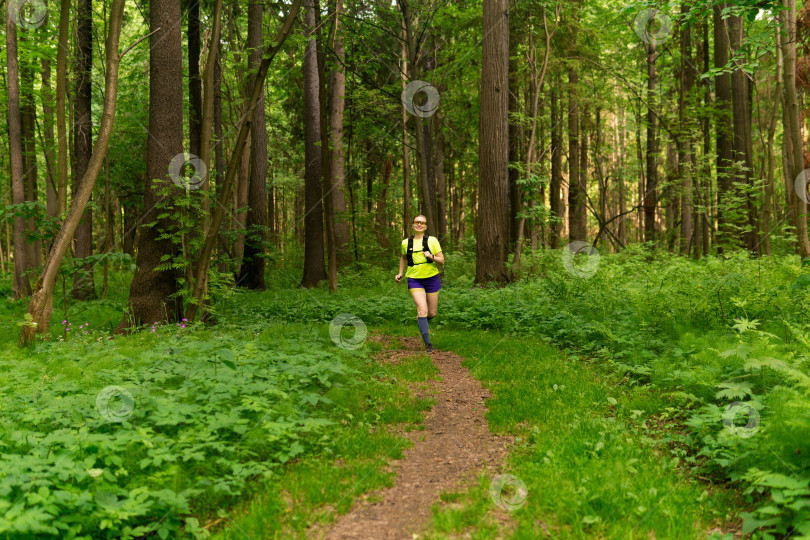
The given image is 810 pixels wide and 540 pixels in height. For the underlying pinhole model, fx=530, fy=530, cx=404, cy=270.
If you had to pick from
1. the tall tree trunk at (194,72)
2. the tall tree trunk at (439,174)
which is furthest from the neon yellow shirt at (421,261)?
the tall tree trunk at (439,174)

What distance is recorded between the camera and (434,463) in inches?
180

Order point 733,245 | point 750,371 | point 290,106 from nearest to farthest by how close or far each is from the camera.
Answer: point 750,371 < point 733,245 < point 290,106

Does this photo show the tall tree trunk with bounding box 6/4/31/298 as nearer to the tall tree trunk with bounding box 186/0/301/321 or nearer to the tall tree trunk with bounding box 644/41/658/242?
the tall tree trunk with bounding box 186/0/301/321

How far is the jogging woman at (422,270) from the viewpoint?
8688 mm

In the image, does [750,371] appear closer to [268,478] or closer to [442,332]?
[268,478]

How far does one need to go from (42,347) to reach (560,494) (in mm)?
7646

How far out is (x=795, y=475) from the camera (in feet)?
11.5

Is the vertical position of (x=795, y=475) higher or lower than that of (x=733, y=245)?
lower

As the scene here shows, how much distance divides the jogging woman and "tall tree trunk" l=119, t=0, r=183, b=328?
15.3ft

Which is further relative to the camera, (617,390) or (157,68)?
(157,68)

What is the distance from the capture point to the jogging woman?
8688mm

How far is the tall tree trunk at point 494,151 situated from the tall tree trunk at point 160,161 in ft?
24.5

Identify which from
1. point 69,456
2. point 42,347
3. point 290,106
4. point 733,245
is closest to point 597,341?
point 69,456

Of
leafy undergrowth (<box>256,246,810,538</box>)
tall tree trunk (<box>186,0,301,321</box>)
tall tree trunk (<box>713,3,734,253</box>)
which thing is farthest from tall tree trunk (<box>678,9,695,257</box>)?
tall tree trunk (<box>186,0,301,321</box>)
